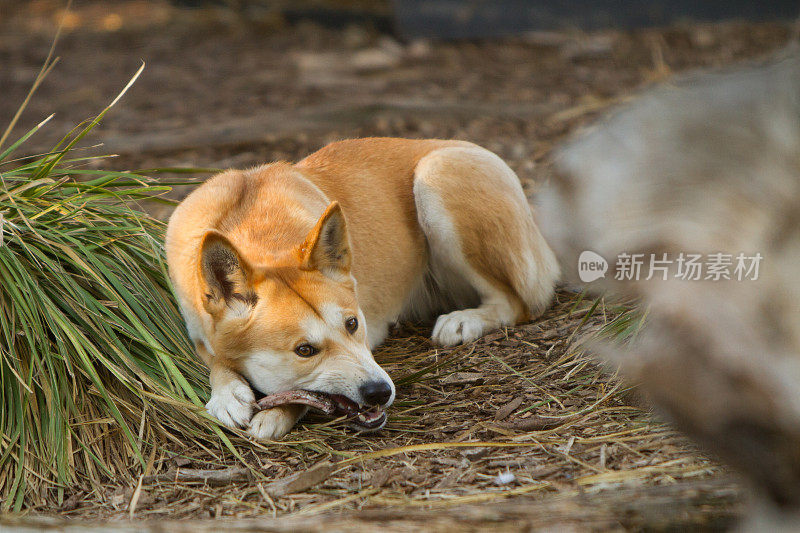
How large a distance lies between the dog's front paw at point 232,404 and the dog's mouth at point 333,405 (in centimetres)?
6

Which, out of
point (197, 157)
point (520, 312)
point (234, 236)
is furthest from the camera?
point (197, 157)

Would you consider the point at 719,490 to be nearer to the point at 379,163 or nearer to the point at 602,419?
the point at 602,419

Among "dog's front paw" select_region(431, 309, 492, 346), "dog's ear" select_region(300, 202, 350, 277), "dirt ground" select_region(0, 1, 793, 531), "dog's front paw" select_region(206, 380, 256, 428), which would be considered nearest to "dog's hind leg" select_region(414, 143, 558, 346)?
"dog's front paw" select_region(431, 309, 492, 346)

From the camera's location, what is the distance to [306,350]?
9.44ft

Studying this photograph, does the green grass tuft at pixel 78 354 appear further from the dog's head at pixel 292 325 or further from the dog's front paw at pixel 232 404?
the dog's head at pixel 292 325

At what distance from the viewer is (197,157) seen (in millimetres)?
6109

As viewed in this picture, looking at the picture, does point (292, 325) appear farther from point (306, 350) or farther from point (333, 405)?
point (333, 405)

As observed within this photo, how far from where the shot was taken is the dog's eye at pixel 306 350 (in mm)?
2869

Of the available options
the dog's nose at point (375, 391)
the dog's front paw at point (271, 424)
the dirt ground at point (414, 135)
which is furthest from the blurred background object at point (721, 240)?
the dog's front paw at point (271, 424)

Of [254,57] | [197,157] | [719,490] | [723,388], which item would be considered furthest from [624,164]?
[254,57]

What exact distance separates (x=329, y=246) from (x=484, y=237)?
1.14m

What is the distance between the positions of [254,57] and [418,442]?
22.8ft

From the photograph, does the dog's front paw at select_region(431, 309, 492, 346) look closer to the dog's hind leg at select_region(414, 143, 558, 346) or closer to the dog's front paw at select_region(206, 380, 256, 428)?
the dog's hind leg at select_region(414, 143, 558, 346)

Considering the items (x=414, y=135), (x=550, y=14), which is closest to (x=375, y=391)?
(x=414, y=135)
